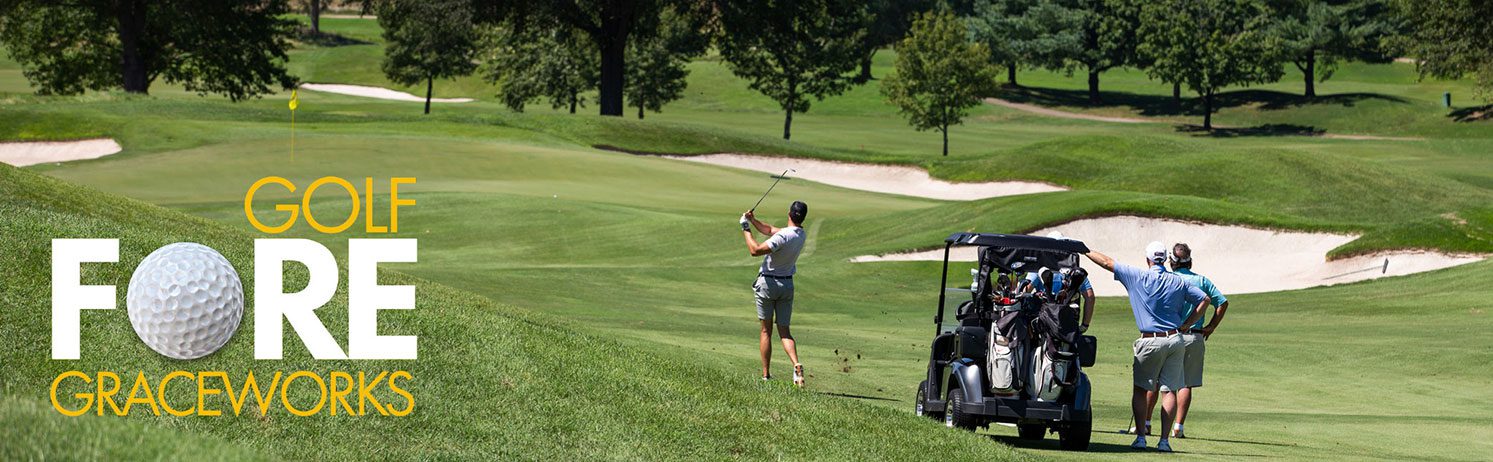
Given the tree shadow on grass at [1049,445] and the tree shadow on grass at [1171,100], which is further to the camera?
the tree shadow on grass at [1171,100]

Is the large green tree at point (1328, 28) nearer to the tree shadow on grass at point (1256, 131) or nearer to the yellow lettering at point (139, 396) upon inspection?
the tree shadow on grass at point (1256, 131)

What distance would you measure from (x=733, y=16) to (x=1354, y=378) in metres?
52.0

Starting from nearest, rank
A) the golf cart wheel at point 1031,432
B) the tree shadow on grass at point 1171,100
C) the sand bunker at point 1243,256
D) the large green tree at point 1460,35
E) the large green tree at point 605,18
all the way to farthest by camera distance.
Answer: the golf cart wheel at point 1031,432, the sand bunker at point 1243,256, the large green tree at point 1460,35, the large green tree at point 605,18, the tree shadow on grass at point 1171,100

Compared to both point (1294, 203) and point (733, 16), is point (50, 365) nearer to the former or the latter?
point (1294, 203)

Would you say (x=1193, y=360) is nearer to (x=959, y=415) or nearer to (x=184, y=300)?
(x=959, y=415)

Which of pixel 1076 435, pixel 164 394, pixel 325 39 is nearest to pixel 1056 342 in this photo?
pixel 1076 435

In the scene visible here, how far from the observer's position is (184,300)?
10.7m

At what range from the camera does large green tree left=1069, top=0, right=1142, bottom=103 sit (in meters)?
111

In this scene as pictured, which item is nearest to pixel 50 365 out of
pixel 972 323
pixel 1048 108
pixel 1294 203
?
pixel 972 323

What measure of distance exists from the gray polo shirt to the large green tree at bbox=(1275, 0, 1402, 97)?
95.1m

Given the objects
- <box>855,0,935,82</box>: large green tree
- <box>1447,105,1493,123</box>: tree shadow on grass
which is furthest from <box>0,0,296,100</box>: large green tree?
<box>1447,105,1493,123</box>: tree shadow on grass

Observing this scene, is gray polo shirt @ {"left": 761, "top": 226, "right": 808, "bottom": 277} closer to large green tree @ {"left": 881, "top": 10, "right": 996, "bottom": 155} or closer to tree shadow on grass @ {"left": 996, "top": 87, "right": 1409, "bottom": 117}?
large green tree @ {"left": 881, "top": 10, "right": 996, "bottom": 155}

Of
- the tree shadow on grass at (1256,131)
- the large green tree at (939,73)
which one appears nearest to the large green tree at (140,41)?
the large green tree at (939,73)

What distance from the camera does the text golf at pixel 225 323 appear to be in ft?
35.1
